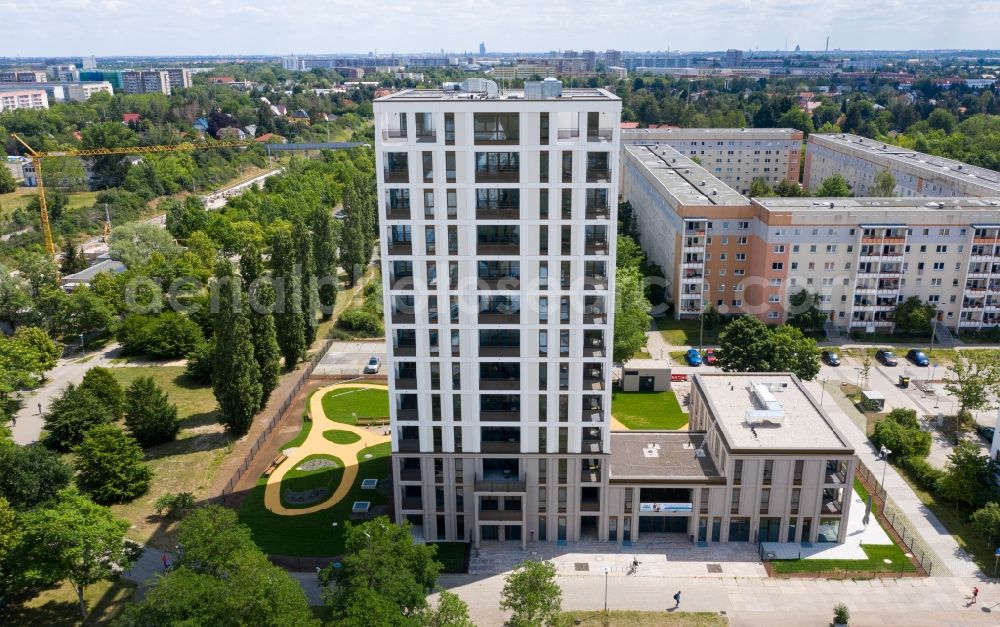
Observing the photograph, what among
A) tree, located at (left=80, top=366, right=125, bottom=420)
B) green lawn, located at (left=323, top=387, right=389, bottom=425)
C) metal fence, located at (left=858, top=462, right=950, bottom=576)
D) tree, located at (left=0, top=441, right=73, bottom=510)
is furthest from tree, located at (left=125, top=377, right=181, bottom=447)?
metal fence, located at (left=858, top=462, right=950, bottom=576)

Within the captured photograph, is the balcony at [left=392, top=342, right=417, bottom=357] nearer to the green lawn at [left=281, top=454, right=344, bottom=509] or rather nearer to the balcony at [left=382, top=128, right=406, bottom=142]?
the balcony at [left=382, top=128, right=406, bottom=142]

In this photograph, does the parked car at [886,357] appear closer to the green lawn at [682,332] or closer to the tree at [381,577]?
the green lawn at [682,332]

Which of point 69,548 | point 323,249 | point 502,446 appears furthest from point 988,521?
point 323,249

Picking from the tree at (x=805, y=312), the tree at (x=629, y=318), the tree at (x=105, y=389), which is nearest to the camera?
the tree at (x=105, y=389)

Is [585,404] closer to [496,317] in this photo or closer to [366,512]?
[496,317]

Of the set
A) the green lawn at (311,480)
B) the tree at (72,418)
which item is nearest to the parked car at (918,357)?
the green lawn at (311,480)
